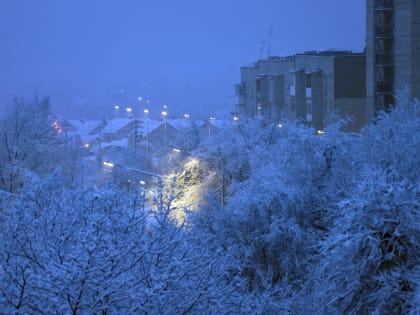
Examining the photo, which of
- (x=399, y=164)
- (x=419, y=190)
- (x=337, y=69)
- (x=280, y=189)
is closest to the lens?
(x=419, y=190)

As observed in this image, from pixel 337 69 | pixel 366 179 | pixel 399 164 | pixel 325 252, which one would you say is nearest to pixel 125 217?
pixel 325 252

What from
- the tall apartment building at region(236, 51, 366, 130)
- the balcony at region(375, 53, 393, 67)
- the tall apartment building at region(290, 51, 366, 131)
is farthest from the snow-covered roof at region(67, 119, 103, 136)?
the balcony at region(375, 53, 393, 67)

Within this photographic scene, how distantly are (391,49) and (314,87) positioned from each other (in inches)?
351

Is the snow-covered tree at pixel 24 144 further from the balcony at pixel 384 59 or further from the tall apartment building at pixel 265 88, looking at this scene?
the balcony at pixel 384 59

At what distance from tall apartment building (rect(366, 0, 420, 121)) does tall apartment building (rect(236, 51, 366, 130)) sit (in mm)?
1708

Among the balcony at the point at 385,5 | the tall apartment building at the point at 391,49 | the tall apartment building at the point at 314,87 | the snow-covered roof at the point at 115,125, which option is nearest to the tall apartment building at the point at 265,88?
the tall apartment building at the point at 314,87

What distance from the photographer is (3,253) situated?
934 centimetres

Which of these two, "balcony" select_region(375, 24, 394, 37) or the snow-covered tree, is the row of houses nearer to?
the snow-covered tree

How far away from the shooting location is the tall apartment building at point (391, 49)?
27.8m

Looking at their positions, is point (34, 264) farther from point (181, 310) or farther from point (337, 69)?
point (337, 69)

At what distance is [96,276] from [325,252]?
582 cm

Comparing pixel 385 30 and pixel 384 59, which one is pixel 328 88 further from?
pixel 385 30

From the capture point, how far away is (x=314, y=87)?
3762 centimetres

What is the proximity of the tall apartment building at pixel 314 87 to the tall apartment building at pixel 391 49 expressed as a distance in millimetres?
1708
